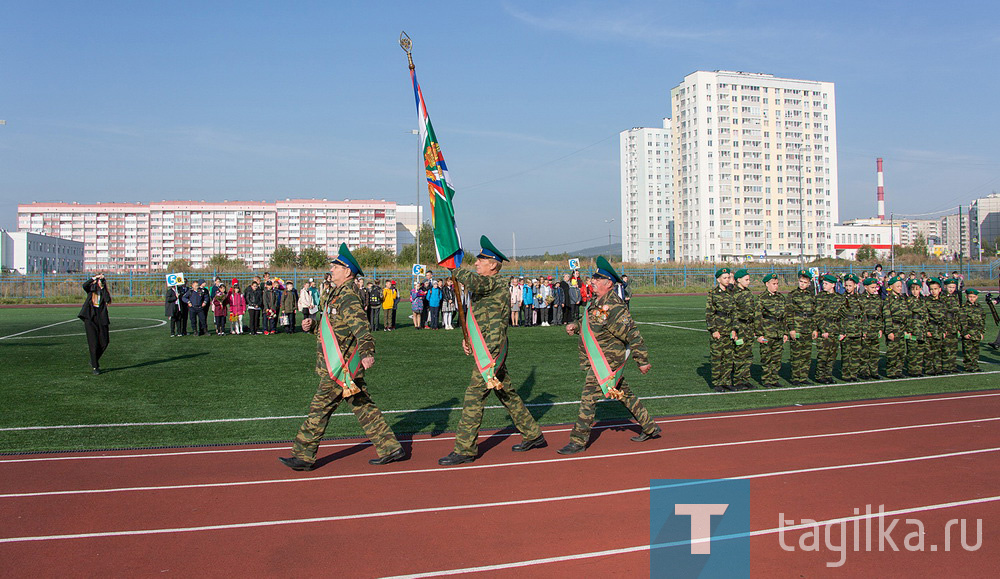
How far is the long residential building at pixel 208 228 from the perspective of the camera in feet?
421

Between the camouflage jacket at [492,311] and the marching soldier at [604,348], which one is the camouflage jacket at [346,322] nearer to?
the camouflage jacket at [492,311]

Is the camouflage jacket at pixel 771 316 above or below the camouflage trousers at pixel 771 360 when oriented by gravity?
above

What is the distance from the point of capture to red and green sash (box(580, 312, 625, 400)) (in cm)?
744

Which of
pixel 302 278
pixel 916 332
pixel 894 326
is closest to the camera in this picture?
pixel 894 326

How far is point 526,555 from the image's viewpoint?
4836mm

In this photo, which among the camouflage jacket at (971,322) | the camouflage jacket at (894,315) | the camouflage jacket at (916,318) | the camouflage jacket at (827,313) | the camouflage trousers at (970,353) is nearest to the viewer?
the camouflage jacket at (827,313)

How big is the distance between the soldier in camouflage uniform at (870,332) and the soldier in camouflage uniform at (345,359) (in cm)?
989

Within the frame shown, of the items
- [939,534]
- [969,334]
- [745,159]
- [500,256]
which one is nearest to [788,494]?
[939,534]

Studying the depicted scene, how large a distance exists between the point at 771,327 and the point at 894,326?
109 inches

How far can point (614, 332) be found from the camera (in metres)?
7.51

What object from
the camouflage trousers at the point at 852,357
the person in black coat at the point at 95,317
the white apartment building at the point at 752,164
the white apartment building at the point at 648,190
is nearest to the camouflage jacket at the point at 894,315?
the camouflage trousers at the point at 852,357

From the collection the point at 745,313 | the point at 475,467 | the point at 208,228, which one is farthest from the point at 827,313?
the point at 208,228

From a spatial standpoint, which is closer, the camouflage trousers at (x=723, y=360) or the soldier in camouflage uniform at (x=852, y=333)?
the camouflage trousers at (x=723, y=360)

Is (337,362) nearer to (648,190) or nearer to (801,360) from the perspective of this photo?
(801,360)
